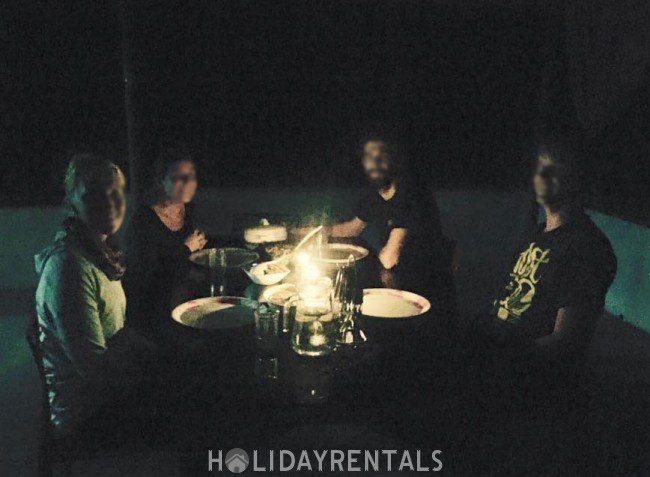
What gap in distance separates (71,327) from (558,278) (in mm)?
1593

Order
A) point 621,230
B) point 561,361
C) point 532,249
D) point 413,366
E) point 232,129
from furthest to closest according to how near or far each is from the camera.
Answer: point 232,129
point 621,230
point 532,249
point 561,361
point 413,366

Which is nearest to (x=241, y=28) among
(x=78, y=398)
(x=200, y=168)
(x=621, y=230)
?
(x=200, y=168)

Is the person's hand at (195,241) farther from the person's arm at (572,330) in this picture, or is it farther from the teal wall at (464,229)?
the person's arm at (572,330)

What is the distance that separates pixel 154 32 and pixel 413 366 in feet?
13.1

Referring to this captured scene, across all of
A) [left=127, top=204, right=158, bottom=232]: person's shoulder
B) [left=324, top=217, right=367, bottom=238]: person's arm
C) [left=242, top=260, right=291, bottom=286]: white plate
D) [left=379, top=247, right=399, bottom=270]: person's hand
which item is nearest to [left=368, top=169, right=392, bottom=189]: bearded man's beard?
[left=324, top=217, right=367, bottom=238]: person's arm

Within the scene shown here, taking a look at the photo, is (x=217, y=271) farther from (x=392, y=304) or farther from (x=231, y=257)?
(x=392, y=304)

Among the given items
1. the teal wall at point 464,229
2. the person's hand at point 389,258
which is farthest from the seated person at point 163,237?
the teal wall at point 464,229

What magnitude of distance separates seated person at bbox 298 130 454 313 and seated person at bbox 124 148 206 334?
914 mm

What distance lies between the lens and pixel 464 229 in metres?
5.06

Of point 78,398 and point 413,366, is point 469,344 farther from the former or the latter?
point 78,398

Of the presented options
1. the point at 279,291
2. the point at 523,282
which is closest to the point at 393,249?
the point at 523,282

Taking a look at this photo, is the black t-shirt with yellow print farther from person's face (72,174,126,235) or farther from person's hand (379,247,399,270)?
person's face (72,174,126,235)

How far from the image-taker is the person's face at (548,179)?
7.34 ft

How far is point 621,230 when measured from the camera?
438 centimetres
